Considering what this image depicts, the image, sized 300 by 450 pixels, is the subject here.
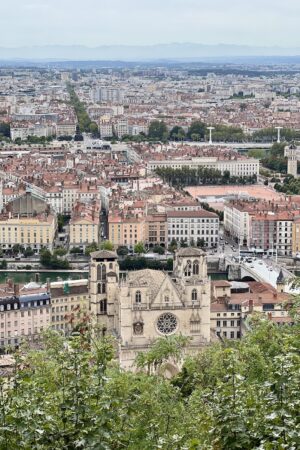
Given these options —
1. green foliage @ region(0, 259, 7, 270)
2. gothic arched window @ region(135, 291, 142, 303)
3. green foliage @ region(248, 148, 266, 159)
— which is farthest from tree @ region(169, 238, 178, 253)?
green foliage @ region(248, 148, 266, 159)

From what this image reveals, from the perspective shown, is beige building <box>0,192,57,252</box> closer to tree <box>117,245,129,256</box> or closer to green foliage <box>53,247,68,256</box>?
green foliage <box>53,247,68,256</box>

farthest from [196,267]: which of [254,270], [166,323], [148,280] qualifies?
[254,270]

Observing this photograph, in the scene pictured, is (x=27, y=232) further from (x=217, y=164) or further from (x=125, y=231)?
(x=217, y=164)

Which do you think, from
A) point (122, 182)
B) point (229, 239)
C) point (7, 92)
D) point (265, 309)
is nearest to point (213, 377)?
point (265, 309)

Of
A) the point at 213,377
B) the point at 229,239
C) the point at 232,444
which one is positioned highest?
the point at 232,444

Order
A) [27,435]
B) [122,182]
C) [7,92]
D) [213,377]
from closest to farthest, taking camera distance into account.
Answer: [27,435] → [213,377] → [122,182] → [7,92]

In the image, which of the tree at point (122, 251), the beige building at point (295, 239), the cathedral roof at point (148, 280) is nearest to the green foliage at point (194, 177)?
the beige building at point (295, 239)

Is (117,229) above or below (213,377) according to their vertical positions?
below

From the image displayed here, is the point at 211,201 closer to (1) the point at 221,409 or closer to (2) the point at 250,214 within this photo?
(2) the point at 250,214
